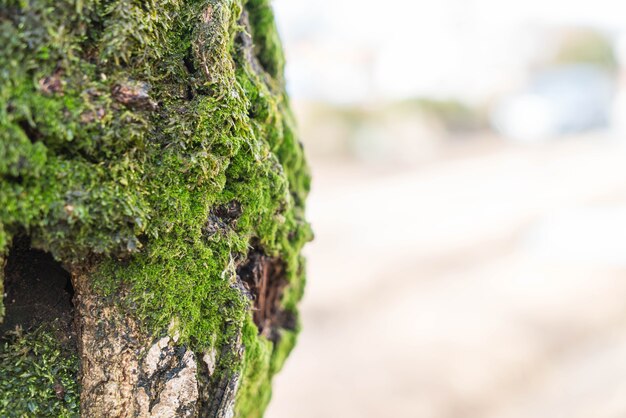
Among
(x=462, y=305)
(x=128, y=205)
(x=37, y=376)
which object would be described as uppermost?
(x=128, y=205)

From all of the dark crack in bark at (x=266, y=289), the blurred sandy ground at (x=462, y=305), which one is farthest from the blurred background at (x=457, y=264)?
the dark crack in bark at (x=266, y=289)

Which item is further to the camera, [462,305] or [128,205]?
[462,305]

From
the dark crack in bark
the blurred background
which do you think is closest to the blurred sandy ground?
the blurred background

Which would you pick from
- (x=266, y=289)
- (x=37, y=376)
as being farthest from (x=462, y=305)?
(x=37, y=376)

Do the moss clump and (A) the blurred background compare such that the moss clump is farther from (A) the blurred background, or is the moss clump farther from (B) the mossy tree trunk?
(A) the blurred background

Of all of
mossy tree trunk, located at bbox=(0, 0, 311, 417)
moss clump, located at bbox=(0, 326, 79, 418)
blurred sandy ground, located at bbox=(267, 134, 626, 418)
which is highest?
mossy tree trunk, located at bbox=(0, 0, 311, 417)

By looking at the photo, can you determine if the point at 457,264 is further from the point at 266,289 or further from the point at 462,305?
the point at 266,289

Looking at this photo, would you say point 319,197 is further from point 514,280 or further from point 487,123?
point 487,123
